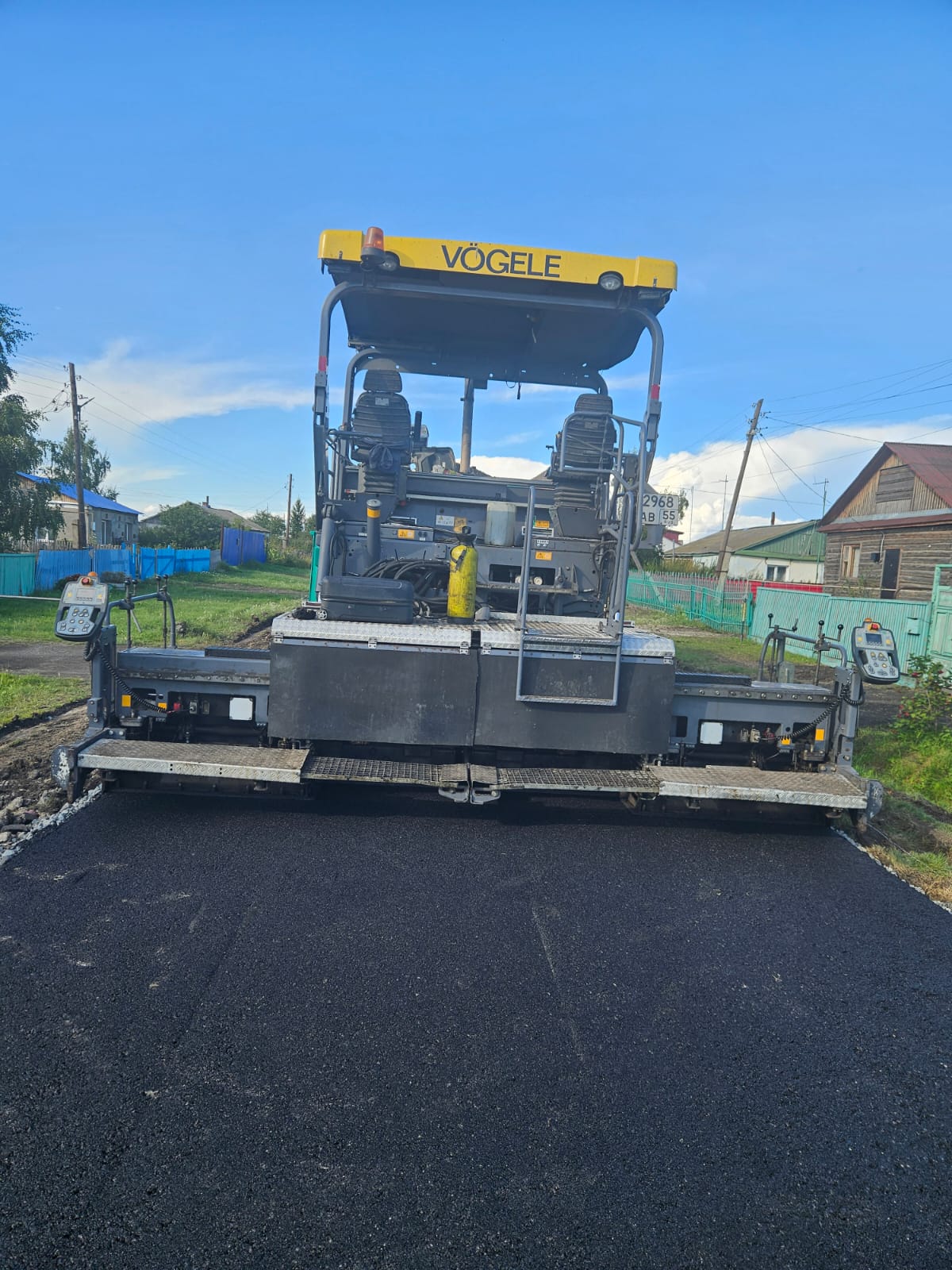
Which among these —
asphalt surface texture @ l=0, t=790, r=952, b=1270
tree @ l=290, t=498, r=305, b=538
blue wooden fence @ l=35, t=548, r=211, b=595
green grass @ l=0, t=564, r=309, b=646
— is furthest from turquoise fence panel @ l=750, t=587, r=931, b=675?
tree @ l=290, t=498, r=305, b=538

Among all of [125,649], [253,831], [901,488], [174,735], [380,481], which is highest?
[901,488]

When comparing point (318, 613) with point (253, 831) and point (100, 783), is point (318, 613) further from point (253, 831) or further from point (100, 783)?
point (100, 783)

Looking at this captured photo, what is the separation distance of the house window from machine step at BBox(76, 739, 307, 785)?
1057 inches

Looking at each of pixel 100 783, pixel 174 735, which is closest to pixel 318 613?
pixel 174 735

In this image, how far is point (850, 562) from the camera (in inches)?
1131

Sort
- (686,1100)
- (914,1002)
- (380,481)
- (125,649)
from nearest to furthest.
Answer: (686,1100) < (914,1002) < (125,649) < (380,481)

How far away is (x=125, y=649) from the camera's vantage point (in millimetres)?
5547

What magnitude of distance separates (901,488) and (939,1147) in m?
27.6

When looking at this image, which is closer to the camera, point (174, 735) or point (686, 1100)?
point (686, 1100)

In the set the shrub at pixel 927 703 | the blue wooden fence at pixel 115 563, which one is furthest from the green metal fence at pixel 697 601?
the blue wooden fence at pixel 115 563

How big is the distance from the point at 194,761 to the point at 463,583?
2.00 metres

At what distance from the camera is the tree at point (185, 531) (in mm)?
57812

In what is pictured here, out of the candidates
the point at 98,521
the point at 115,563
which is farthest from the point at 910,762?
the point at 98,521

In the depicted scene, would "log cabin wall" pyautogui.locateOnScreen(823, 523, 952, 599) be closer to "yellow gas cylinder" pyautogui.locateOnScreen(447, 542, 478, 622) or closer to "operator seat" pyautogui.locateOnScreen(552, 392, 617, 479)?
"operator seat" pyautogui.locateOnScreen(552, 392, 617, 479)
